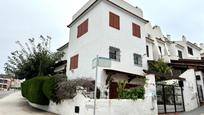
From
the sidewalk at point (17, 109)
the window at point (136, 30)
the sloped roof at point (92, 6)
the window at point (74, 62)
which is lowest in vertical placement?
the sidewalk at point (17, 109)

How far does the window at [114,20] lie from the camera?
1836 cm

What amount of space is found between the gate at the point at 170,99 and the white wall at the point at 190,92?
1.44 ft

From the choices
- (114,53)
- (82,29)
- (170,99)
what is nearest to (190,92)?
(170,99)

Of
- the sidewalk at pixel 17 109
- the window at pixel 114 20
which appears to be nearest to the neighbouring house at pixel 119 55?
the window at pixel 114 20

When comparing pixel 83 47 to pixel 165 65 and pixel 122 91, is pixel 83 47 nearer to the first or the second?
pixel 122 91

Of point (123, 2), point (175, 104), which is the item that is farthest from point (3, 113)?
point (123, 2)

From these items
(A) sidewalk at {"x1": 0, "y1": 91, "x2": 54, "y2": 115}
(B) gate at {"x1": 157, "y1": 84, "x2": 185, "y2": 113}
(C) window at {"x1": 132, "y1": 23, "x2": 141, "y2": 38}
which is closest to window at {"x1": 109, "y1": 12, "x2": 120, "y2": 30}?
(C) window at {"x1": 132, "y1": 23, "x2": 141, "y2": 38}

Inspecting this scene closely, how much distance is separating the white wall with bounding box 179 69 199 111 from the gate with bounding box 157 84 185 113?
0.44 m

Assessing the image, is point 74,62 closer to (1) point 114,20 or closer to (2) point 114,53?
(2) point 114,53

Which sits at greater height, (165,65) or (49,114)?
(165,65)

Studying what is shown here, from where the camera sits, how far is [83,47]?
19.5m

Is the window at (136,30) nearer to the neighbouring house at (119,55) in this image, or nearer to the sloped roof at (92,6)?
the neighbouring house at (119,55)

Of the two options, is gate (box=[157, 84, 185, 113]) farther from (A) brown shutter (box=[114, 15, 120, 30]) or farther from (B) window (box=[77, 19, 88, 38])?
(B) window (box=[77, 19, 88, 38])

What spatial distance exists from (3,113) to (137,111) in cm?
985
